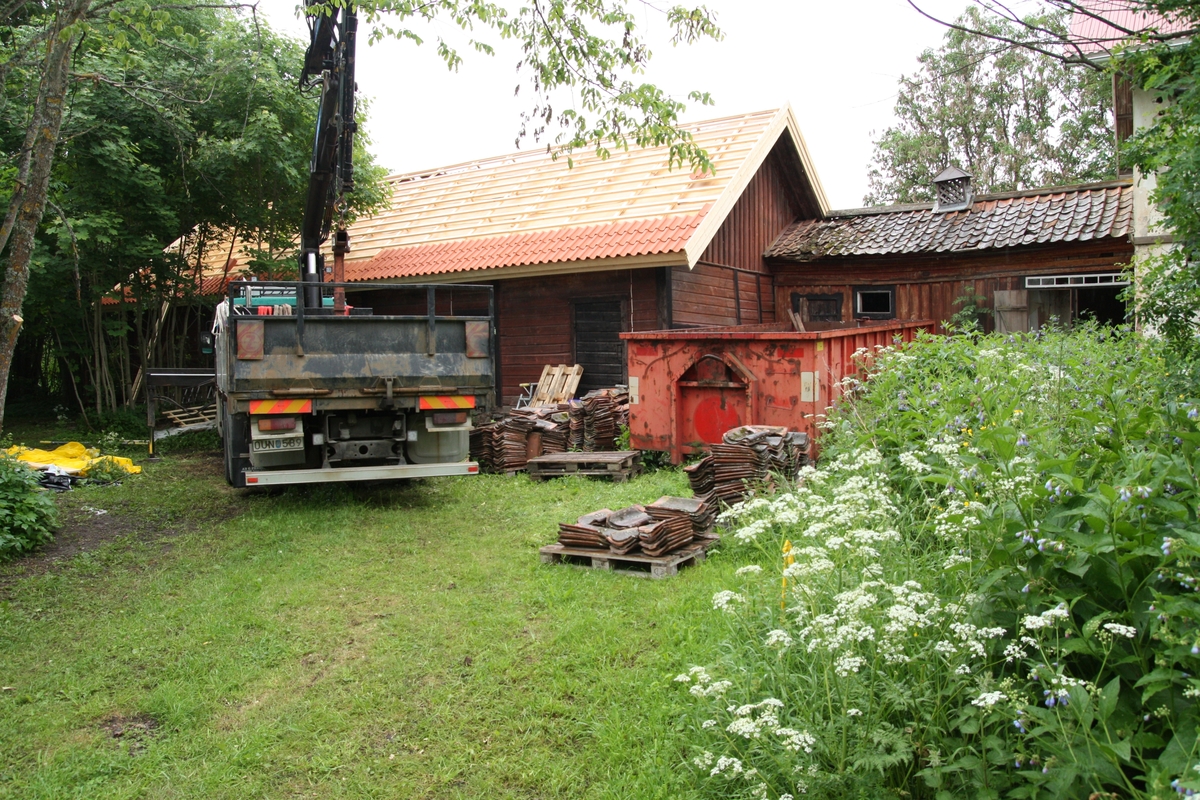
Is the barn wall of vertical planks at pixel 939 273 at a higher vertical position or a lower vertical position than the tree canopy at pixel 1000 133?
lower

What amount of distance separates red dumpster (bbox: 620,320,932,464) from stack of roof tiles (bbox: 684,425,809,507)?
1.31 meters

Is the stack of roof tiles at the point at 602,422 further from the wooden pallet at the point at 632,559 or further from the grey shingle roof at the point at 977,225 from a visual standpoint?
the grey shingle roof at the point at 977,225

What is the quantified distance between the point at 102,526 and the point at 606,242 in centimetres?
804

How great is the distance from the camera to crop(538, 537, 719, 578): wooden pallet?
6113mm

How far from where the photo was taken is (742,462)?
24.9 ft

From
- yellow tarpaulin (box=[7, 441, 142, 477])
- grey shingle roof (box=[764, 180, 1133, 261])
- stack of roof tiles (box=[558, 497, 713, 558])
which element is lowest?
stack of roof tiles (box=[558, 497, 713, 558])

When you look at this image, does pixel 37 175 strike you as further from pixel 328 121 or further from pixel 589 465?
pixel 589 465

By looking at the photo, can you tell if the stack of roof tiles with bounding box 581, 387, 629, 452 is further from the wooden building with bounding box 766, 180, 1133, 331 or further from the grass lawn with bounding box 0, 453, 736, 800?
the wooden building with bounding box 766, 180, 1133, 331

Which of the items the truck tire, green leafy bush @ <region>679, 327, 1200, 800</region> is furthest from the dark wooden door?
green leafy bush @ <region>679, 327, 1200, 800</region>

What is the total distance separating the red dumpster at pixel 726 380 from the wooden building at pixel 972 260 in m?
5.57

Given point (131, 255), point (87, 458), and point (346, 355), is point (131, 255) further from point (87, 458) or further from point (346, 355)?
point (346, 355)

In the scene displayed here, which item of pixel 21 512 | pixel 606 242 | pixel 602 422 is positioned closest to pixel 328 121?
pixel 606 242

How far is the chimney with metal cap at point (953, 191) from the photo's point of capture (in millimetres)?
16469

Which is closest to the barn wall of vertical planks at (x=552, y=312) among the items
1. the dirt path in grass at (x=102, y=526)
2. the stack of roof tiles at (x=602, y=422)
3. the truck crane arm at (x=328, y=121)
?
the stack of roof tiles at (x=602, y=422)
